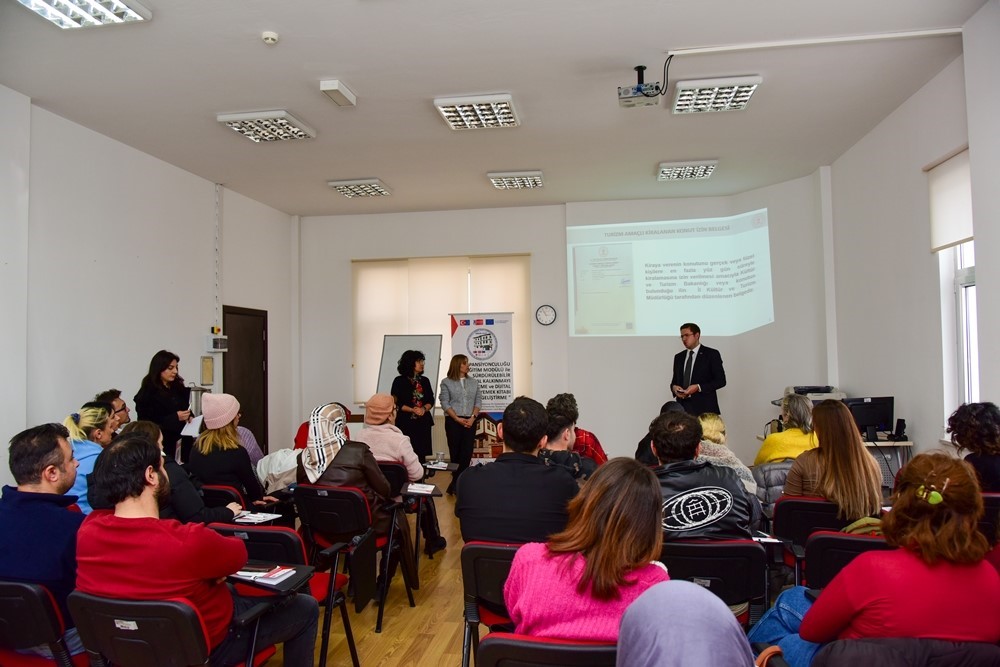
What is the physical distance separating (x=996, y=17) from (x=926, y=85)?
1098 mm

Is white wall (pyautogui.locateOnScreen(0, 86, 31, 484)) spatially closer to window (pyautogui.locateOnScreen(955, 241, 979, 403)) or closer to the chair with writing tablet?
the chair with writing tablet

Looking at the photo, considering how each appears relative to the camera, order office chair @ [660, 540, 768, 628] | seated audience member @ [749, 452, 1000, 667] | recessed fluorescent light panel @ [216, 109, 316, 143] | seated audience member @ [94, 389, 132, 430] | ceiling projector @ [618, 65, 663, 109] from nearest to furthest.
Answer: seated audience member @ [749, 452, 1000, 667] → office chair @ [660, 540, 768, 628] → seated audience member @ [94, 389, 132, 430] → ceiling projector @ [618, 65, 663, 109] → recessed fluorescent light panel @ [216, 109, 316, 143]

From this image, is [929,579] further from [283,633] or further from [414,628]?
[414,628]

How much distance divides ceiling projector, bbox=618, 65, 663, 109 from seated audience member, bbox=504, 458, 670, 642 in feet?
10.8

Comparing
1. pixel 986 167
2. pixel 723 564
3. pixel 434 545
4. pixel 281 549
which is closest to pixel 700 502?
pixel 723 564

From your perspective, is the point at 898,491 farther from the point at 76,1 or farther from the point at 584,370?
the point at 584,370

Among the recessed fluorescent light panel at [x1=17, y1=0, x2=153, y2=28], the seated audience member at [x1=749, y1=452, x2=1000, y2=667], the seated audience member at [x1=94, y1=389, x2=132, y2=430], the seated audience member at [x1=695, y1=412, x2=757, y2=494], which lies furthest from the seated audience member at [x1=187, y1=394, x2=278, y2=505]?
the seated audience member at [x1=749, y1=452, x2=1000, y2=667]

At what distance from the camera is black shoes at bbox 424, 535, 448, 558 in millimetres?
4473

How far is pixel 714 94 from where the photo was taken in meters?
4.64

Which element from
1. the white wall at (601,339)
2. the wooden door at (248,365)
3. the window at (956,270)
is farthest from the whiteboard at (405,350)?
the window at (956,270)

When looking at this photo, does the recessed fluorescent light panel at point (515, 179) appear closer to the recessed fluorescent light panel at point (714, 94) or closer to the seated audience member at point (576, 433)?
the recessed fluorescent light panel at point (714, 94)

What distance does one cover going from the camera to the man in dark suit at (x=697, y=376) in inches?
248

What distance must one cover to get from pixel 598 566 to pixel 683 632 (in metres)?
0.39

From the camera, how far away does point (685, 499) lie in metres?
2.20
